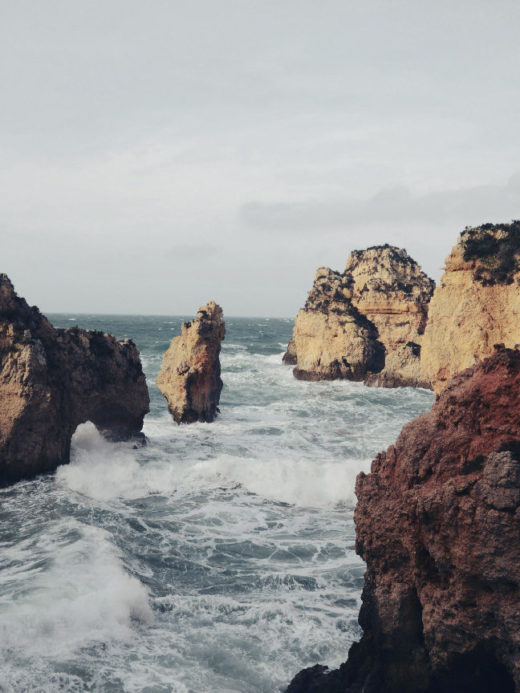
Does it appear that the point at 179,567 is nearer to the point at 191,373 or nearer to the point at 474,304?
the point at 474,304

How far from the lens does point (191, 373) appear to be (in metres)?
28.4

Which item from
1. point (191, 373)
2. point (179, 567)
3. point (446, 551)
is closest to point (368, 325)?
point (191, 373)

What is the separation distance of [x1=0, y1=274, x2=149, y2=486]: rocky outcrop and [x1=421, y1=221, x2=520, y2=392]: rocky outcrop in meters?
12.3

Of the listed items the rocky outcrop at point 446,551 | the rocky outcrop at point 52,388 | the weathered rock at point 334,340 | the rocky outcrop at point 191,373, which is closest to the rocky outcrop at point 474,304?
the rocky outcrop at point 191,373

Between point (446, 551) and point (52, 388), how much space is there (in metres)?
15.2

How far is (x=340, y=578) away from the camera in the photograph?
12203mm

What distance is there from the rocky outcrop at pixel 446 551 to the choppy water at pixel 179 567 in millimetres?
1827

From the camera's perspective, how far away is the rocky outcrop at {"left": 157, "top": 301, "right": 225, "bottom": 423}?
2850 centimetres

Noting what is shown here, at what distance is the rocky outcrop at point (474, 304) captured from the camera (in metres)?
20.1

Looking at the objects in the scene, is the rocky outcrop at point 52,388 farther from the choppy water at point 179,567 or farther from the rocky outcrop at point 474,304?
the rocky outcrop at point 474,304

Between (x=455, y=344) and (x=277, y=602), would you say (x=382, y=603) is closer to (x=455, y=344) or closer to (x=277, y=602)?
(x=277, y=602)

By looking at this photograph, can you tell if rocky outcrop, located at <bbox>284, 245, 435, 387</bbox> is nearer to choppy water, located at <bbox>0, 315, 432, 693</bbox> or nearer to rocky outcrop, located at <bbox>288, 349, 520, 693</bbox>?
choppy water, located at <bbox>0, 315, 432, 693</bbox>

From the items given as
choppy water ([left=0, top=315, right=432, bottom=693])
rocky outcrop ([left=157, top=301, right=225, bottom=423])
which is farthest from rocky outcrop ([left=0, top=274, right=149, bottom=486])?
rocky outcrop ([left=157, top=301, right=225, bottom=423])

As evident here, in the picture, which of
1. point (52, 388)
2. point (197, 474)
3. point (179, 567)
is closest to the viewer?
point (179, 567)
